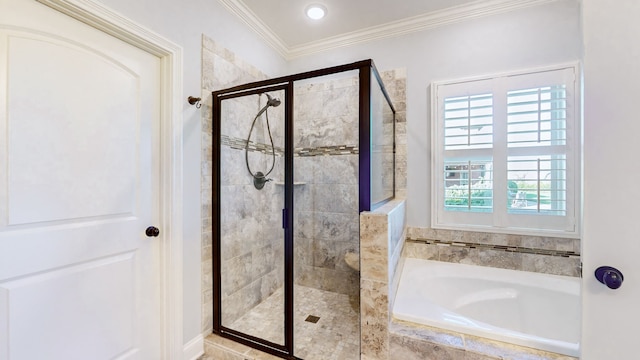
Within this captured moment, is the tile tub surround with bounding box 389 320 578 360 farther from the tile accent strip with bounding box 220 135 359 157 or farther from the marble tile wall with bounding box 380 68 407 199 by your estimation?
the tile accent strip with bounding box 220 135 359 157

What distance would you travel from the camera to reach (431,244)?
7.11 ft

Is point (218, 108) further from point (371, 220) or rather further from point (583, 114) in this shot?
point (583, 114)

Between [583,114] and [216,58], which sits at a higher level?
[216,58]

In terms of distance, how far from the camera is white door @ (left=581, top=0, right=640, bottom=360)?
79 centimetres

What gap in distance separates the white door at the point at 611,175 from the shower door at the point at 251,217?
141 centimetres

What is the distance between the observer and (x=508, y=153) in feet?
6.28

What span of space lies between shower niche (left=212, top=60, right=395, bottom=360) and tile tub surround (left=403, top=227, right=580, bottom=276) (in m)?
0.62

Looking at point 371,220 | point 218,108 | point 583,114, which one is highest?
point 218,108

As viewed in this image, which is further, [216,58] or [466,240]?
[466,240]

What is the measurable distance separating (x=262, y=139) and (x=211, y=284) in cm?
114

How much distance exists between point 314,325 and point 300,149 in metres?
1.45

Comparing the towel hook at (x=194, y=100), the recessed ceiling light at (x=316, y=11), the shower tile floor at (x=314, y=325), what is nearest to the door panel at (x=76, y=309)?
the shower tile floor at (x=314, y=325)

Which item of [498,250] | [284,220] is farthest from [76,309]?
[498,250]

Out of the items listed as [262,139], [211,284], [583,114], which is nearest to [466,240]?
[583,114]
